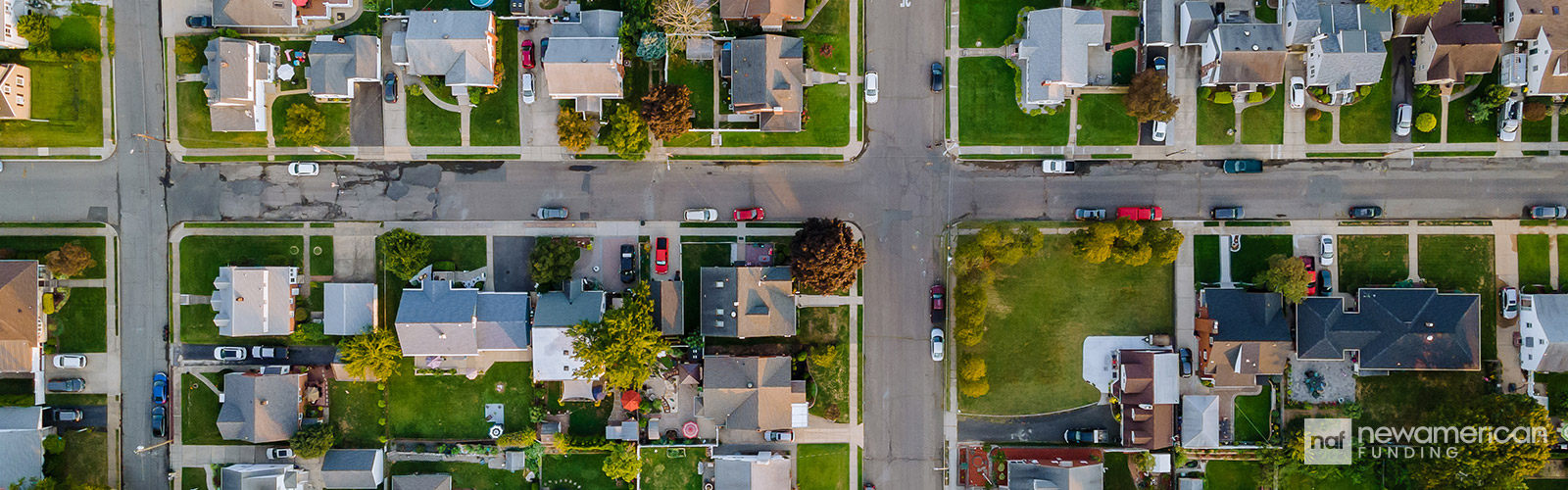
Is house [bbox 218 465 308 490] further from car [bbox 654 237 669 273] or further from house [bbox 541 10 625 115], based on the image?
house [bbox 541 10 625 115]

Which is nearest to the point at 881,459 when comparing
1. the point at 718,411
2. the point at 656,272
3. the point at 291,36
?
the point at 718,411

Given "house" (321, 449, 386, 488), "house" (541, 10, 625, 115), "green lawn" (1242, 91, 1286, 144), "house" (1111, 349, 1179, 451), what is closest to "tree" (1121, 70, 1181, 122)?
"green lawn" (1242, 91, 1286, 144)

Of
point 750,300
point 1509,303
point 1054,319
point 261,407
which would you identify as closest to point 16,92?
point 261,407

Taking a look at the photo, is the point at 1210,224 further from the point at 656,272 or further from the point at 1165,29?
the point at 656,272

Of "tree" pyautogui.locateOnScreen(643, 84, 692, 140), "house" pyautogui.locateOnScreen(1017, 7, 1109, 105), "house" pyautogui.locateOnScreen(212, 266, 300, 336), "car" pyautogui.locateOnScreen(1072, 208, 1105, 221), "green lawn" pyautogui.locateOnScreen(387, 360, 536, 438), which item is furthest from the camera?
"green lawn" pyautogui.locateOnScreen(387, 360, 536, 438)

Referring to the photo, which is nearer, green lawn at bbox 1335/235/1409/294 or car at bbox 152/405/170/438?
green lawn at bbox 1335/235/1409/294

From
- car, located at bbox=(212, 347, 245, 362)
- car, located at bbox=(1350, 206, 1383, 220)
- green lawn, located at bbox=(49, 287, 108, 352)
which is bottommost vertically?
car, located at bbox=(212, 347, 245, 362)
